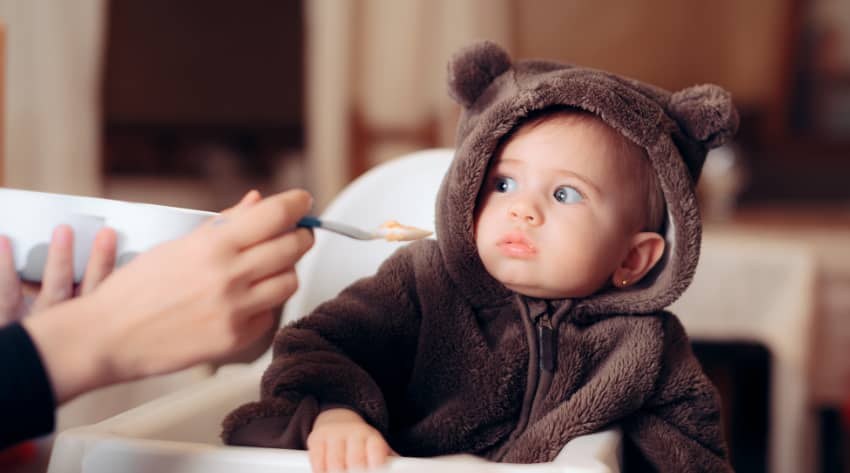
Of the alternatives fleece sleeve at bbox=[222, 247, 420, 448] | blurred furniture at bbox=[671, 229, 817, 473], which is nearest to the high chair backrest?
fleece sleeve at bbox=[222, 247, 420, 448]

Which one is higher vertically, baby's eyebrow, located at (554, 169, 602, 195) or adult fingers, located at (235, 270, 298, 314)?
baby's eyebrow, located at (554, 169, 602, 195)

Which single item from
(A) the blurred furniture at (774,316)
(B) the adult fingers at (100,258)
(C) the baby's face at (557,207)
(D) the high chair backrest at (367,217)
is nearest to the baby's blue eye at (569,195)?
(C) the baby's face at (557,207)

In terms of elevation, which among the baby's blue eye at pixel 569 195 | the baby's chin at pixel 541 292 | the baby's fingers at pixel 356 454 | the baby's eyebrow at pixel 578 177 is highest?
the baby's eyebrow at pixel 578 177

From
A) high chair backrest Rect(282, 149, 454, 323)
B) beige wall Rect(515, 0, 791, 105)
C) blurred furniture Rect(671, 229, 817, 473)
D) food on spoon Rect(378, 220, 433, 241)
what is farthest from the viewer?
beige wall Rect(515, 0, 791, 105)

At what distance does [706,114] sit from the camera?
0.71 m

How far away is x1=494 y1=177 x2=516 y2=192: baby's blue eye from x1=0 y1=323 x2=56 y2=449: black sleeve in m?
0.40

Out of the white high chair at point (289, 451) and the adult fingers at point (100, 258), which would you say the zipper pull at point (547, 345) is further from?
the adult fingers at point (100, 258)

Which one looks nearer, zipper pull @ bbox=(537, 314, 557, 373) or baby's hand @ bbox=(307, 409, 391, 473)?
baby's hand @ bbox=(307, 409, 391, 473)

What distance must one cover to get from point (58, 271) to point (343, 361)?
0.76 ft

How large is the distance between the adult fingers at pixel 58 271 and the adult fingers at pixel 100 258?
0.01 metres

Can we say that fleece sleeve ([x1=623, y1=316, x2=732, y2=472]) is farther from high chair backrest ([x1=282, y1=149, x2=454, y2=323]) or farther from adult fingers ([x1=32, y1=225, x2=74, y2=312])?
adult fingers ([x1=32, y1=225, x2=74, y2=312])

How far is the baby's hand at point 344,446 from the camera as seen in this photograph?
0.56 meters

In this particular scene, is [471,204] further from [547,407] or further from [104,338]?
[104,338]

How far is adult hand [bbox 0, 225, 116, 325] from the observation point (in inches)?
22.3
